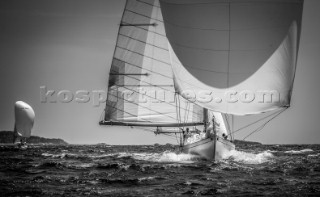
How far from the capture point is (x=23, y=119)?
78.8 meters

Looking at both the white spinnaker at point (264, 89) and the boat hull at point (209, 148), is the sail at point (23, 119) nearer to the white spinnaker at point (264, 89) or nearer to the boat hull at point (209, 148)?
the boat hull at point (209, 148)

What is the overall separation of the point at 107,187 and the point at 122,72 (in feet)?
71.4

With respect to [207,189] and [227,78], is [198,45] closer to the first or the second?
[227,78]

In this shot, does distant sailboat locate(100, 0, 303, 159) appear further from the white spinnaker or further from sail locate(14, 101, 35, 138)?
sail locate(14, 101, 35, 138)

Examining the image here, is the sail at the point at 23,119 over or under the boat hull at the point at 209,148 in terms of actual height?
over

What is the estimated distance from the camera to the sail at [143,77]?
33.7 m

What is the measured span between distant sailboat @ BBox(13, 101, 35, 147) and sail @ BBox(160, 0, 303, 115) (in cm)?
6174

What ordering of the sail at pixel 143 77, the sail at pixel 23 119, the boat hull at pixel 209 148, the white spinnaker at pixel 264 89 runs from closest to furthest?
the white spinnaker at pixel 264 89, the boat hull at pixel 209 148, the sail at pixel 143 77, the sail at pixel 23 119

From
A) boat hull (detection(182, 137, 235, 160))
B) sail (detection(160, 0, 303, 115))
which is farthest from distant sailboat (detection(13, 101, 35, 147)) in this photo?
sail (detection(160, 0, 303, 115))

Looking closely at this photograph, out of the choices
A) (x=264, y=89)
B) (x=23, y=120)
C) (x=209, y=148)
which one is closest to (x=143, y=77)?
(x=209, y=148)

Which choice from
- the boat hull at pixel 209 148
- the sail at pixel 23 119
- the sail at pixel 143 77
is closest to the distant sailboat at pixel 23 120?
the sail at pixel 23 119

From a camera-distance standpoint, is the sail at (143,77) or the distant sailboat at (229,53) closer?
the distant sailboat at (229,53)

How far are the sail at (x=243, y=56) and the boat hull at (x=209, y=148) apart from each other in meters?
3.88

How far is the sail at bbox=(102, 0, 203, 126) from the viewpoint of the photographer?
33.7 m
